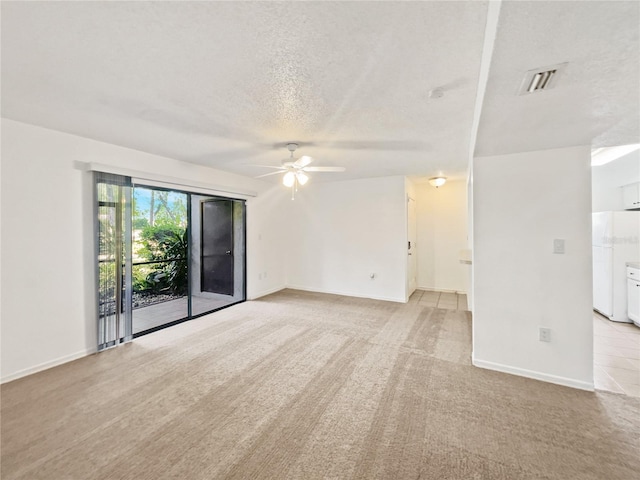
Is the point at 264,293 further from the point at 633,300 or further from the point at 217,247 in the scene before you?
the point at 633,300

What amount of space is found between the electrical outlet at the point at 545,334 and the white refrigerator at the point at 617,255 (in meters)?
2.59

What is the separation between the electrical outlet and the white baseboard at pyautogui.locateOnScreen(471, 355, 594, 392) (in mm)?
319

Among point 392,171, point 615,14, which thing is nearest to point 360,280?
point 392,171

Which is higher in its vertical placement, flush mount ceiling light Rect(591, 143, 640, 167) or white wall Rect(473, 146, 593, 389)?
flush mount ceiling light Rect(591, 143, 640, 167)

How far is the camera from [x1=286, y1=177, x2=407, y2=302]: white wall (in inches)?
208

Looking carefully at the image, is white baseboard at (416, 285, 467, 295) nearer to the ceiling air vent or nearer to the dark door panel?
the dark door panel

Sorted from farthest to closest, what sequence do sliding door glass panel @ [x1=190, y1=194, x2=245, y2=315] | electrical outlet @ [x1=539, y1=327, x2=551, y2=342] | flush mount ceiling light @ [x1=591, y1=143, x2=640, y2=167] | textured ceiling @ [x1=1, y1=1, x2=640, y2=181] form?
sliding door glass panel @ [x1=190, y1=194, x2=245, y2=315], flush mount ceiling light @ [x1=591, y1=143, x2=640, y2=167], electrical outlet @ [x1=539, y1=327, x2=551, y2=342], textured ceiling @ [x1=1, y1=1, x2=640, y2=181]

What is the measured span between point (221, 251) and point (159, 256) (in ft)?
4.33

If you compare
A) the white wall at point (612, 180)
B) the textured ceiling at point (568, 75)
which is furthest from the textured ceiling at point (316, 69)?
the white wall at point (612, 180)

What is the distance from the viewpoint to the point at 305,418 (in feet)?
6.72

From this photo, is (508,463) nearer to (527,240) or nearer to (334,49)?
(527,240)

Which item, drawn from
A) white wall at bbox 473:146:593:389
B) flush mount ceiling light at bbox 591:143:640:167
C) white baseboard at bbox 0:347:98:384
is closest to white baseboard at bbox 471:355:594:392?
white wall at bbox 473:146:593:389

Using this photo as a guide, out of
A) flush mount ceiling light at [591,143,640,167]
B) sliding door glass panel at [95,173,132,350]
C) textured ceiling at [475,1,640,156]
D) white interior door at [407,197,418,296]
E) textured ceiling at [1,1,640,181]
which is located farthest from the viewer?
white interior door at [407,197,418,296]

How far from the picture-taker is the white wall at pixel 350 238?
208 inches
